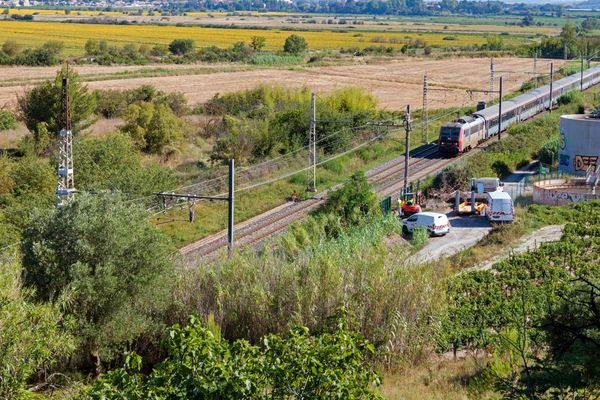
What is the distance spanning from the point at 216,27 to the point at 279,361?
500 ft

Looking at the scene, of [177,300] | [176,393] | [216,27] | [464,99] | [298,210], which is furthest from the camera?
[216,27]

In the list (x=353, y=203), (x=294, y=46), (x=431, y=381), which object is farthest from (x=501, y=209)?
(x=294, y=46)

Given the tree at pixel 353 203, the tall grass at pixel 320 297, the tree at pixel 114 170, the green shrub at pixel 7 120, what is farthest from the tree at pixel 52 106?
the tall grass at pixel 320 297

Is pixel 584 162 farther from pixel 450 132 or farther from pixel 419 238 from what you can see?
pixel 419 238

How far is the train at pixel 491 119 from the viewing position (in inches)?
1842

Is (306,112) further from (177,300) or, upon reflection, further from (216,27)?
(216,27)

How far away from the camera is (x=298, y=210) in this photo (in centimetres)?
3522

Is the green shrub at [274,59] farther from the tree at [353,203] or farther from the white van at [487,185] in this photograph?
the tree at [353,203]

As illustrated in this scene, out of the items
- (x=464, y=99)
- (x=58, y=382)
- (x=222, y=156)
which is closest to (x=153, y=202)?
(x=222, y=156)

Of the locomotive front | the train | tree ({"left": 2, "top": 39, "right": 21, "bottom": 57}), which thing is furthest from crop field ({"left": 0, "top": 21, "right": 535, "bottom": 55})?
the locomotive front

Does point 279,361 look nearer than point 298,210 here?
Yes

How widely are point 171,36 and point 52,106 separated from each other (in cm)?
8283

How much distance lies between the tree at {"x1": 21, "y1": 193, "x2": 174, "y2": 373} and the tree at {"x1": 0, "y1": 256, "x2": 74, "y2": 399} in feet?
3.21

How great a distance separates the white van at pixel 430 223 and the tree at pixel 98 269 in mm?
15312
